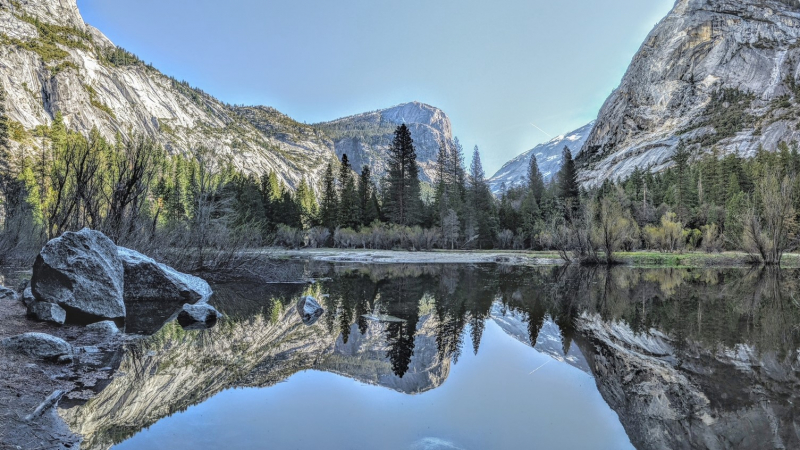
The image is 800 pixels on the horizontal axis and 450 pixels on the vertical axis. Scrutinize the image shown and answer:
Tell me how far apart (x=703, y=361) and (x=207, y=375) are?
27.2ft

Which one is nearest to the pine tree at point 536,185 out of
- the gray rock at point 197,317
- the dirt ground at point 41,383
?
the gray rock at point 197,317

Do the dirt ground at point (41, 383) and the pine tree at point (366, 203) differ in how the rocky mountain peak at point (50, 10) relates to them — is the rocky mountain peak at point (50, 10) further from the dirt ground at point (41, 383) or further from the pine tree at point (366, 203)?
the dirt ground at point (41, 383)

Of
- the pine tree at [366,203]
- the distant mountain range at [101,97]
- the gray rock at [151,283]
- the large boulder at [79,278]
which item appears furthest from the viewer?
the distant mountain range at [101,97]

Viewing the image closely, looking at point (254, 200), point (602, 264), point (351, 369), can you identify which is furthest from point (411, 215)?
point (351, 369)

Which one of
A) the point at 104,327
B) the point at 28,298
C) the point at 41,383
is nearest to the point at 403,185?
the point at 28,298

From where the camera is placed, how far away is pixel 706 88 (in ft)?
382

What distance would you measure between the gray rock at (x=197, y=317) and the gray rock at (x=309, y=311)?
220 centimetres

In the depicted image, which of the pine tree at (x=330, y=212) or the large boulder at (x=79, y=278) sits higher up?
the pine tree at (x=330, y=212)

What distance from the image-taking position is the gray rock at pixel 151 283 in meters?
11.7

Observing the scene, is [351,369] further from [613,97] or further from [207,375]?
[613,97]

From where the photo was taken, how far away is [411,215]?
170ft

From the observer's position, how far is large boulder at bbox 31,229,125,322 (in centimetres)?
827

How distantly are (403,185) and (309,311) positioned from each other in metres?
42.4

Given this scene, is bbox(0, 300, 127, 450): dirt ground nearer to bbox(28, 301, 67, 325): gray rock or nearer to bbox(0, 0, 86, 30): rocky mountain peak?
bbox(28, 301, 67, 325): gray rock
